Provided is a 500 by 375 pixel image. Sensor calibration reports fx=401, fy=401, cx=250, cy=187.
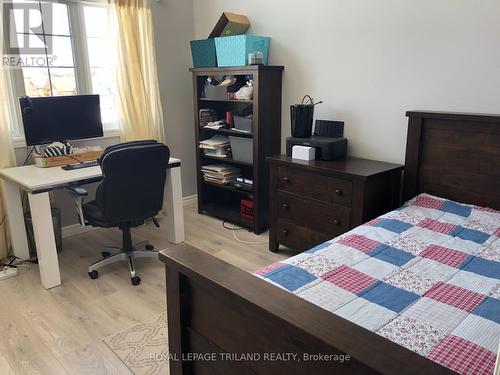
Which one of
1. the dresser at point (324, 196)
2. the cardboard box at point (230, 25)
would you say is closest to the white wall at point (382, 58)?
the cardboard box at point (230, 25)

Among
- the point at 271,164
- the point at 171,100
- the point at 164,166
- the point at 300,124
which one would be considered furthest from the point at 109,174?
the point at 171,100

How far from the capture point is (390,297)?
4.50 feet

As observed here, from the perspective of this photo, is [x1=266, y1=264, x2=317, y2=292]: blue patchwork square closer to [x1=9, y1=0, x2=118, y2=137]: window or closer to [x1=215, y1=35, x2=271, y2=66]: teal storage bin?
[x1=215, y1=35, x2=271, y2=66]: teal storage bin

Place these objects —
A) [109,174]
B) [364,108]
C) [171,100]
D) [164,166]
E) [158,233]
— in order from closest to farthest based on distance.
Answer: [109,174] < [164,166] < [364,108] < [158,233] < [171,100]

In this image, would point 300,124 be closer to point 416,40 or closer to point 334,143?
point 334,143

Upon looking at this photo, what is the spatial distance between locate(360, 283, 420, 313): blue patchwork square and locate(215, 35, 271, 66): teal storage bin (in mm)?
2376

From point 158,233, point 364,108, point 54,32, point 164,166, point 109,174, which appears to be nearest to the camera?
point 109,174

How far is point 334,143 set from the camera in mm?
2818

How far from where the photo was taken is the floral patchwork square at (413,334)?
44.2 inches

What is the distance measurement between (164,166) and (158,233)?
108 cm

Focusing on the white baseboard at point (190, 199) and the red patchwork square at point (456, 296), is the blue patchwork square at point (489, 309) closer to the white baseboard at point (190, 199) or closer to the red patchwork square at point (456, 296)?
the red patchwork square at point (456, 296)

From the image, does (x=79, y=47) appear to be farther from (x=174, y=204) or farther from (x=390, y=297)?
(x=390, y=297)

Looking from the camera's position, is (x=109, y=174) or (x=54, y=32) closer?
(x=109, y=174)

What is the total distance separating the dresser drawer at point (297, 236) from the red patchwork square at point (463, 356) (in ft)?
5.20
